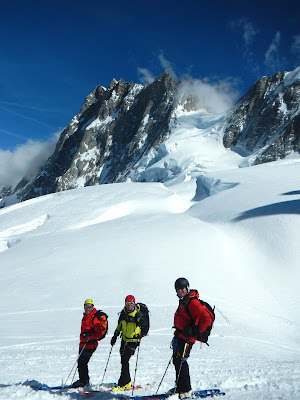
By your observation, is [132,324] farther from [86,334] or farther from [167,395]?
[167,395]

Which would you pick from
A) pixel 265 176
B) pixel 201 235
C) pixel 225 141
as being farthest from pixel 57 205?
pixel 225 141

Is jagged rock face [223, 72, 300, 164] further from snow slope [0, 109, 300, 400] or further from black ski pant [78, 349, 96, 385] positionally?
black ski pant [78, 349, 96, 385]

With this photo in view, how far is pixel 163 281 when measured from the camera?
1416 centimetres

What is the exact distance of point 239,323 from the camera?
425 inches

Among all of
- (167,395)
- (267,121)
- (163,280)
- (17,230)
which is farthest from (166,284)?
(267,121)

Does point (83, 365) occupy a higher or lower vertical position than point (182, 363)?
lower

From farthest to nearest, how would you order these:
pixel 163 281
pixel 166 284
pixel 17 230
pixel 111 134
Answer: pixel 111 134 < pixel 17 230 < pixel 163 281 < pixel 166 284

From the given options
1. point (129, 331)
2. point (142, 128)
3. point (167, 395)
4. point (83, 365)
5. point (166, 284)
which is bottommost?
point (167, 395)

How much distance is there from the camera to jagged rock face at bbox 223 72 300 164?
74.2 meters

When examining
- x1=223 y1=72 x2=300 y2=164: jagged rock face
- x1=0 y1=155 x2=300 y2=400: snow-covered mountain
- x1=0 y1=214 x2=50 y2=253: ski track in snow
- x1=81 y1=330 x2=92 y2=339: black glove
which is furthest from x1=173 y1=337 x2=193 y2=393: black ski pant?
x1=223 y1=72 x2=300 y2=164: jagged rock face

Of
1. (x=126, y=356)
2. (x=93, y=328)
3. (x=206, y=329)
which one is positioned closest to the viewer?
(x=206, y=329)

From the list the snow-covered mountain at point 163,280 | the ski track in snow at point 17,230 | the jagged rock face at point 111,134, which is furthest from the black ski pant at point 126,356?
the jagged rock face at point 111,134

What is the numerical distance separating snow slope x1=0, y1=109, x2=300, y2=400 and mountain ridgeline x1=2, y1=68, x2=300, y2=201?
5387 centimetres

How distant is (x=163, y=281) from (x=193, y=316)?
33.1 ft
